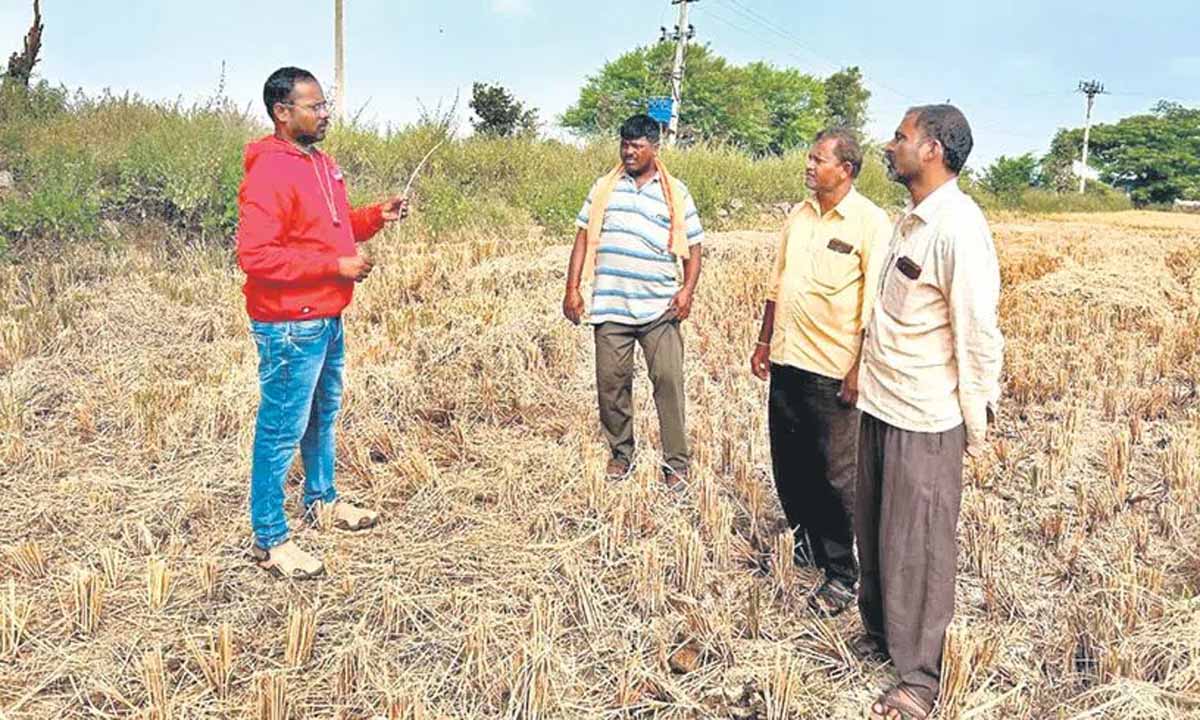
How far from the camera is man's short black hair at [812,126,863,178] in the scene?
295 centimetres

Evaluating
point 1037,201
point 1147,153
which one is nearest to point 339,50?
point 1037,201

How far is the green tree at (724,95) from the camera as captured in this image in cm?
4444

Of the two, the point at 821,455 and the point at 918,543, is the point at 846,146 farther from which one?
the point at 918,543

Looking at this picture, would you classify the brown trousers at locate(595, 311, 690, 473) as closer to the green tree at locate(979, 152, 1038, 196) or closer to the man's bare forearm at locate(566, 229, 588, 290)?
the man's bare forearm at locate(566, 229, 588, 290)

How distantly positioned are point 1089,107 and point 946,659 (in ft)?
198

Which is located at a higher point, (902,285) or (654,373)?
(902,285)

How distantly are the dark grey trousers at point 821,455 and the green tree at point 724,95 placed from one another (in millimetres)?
39609

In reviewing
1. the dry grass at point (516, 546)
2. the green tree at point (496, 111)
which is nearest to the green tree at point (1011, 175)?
the green tree at point (496, 111)

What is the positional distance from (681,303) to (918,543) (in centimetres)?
172

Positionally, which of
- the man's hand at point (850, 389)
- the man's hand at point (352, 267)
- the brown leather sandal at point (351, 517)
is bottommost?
the brown leather sandal at point (351, 517)

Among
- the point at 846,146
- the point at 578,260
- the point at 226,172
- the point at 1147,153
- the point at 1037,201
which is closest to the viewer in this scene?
the point at 846,146

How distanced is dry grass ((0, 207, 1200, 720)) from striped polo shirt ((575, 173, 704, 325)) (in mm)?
746

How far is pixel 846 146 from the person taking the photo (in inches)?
117

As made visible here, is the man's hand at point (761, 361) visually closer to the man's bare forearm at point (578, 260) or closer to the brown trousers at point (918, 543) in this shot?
the brown trousers at point (918, 543)
